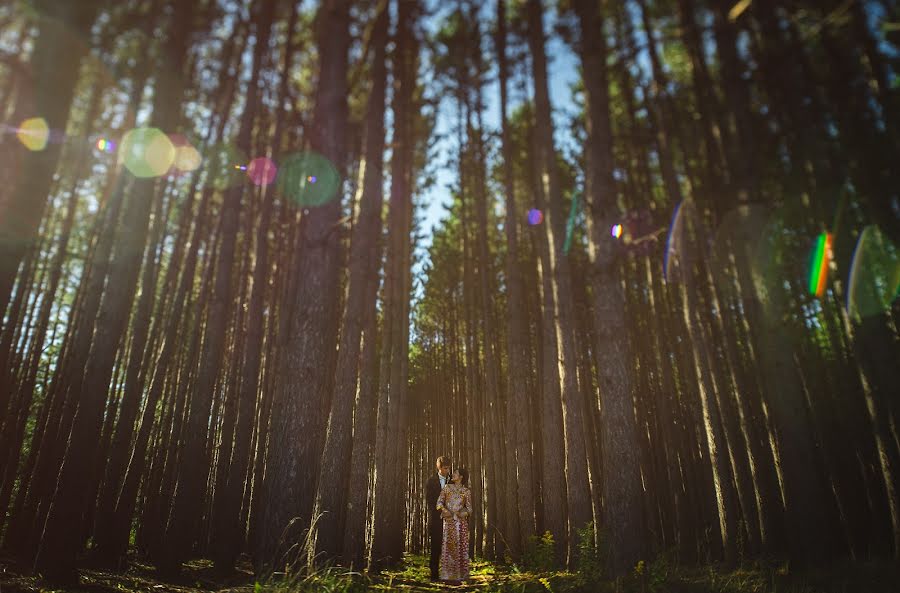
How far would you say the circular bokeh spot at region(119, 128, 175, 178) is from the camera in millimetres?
8156

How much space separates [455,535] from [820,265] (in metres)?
11.0

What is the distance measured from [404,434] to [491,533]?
15.6 feet

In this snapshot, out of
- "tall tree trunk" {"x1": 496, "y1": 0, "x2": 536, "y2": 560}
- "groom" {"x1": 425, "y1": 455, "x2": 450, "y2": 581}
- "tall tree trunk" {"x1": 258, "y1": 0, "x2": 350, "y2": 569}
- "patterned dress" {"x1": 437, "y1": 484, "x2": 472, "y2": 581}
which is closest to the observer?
"tall tree trunk" {"x1": 258, "y1": 0, "x2": 350, "y2": 569}

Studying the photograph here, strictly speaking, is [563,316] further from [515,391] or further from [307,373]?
[307,373]

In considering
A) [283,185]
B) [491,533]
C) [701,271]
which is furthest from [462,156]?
[491,533]

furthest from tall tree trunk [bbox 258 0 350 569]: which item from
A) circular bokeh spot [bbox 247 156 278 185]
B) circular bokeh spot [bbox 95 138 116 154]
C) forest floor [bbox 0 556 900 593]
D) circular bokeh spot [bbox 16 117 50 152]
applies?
circular bokeh spot [bbox 95 138 116 154]

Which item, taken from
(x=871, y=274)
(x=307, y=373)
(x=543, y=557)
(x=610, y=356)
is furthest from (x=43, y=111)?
(x=871, y=274)

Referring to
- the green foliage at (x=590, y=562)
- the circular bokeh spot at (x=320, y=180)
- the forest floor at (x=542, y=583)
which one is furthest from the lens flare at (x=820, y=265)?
the circular bokeh spot at (x=320, y=180)

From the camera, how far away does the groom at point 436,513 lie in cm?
781

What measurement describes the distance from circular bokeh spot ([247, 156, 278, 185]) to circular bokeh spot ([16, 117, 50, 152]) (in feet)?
18.3

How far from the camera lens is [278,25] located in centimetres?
1427

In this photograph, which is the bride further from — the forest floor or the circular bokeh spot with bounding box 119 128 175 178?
the circular bokeh spot with bounding box 119 128 175 178

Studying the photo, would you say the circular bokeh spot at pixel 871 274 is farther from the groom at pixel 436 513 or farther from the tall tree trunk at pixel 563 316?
the groom at pixel 436 513

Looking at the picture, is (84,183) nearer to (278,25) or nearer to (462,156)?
(278,25)
